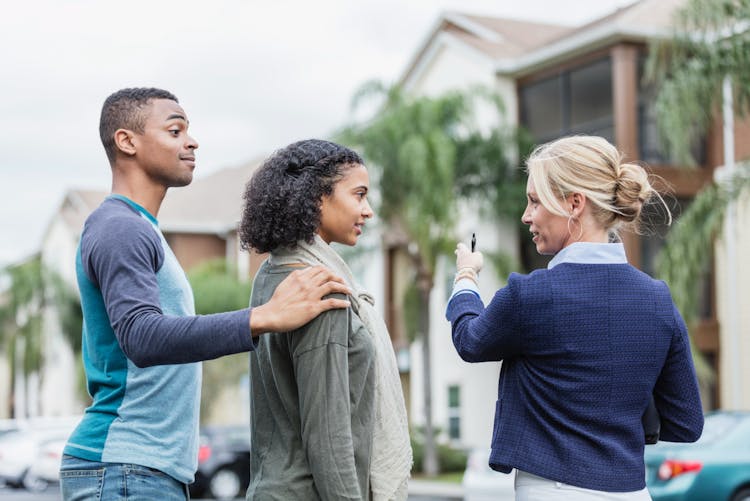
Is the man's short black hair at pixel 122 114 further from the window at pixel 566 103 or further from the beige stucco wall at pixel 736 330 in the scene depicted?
the window at pixel 566 103

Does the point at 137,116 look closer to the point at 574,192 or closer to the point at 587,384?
the point at 574,192

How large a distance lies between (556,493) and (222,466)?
52.9 ft

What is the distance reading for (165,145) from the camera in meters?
3.18

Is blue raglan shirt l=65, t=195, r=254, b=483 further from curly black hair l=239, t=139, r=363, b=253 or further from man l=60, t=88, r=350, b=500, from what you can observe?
curly black hair l=239, t=139, r=363, b=253

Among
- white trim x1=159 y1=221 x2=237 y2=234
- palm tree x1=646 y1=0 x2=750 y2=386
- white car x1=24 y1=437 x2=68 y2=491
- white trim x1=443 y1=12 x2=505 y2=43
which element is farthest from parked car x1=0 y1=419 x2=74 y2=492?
white trim x1=159 y1=221 x2=237 y2=234

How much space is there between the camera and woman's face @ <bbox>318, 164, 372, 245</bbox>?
3100mm

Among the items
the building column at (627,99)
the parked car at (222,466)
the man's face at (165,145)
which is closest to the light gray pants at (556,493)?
the man's face at (165,145)

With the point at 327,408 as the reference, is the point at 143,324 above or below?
above

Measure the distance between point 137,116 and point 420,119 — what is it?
19796 millimetres

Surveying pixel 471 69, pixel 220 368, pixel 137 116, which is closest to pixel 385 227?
pixel 471 69

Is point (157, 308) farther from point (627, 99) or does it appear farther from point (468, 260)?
point (627, 99)

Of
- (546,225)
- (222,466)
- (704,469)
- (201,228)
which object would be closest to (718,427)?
(704,469)

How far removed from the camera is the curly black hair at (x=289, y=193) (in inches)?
119

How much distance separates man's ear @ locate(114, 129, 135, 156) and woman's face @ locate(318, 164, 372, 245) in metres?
0.56
